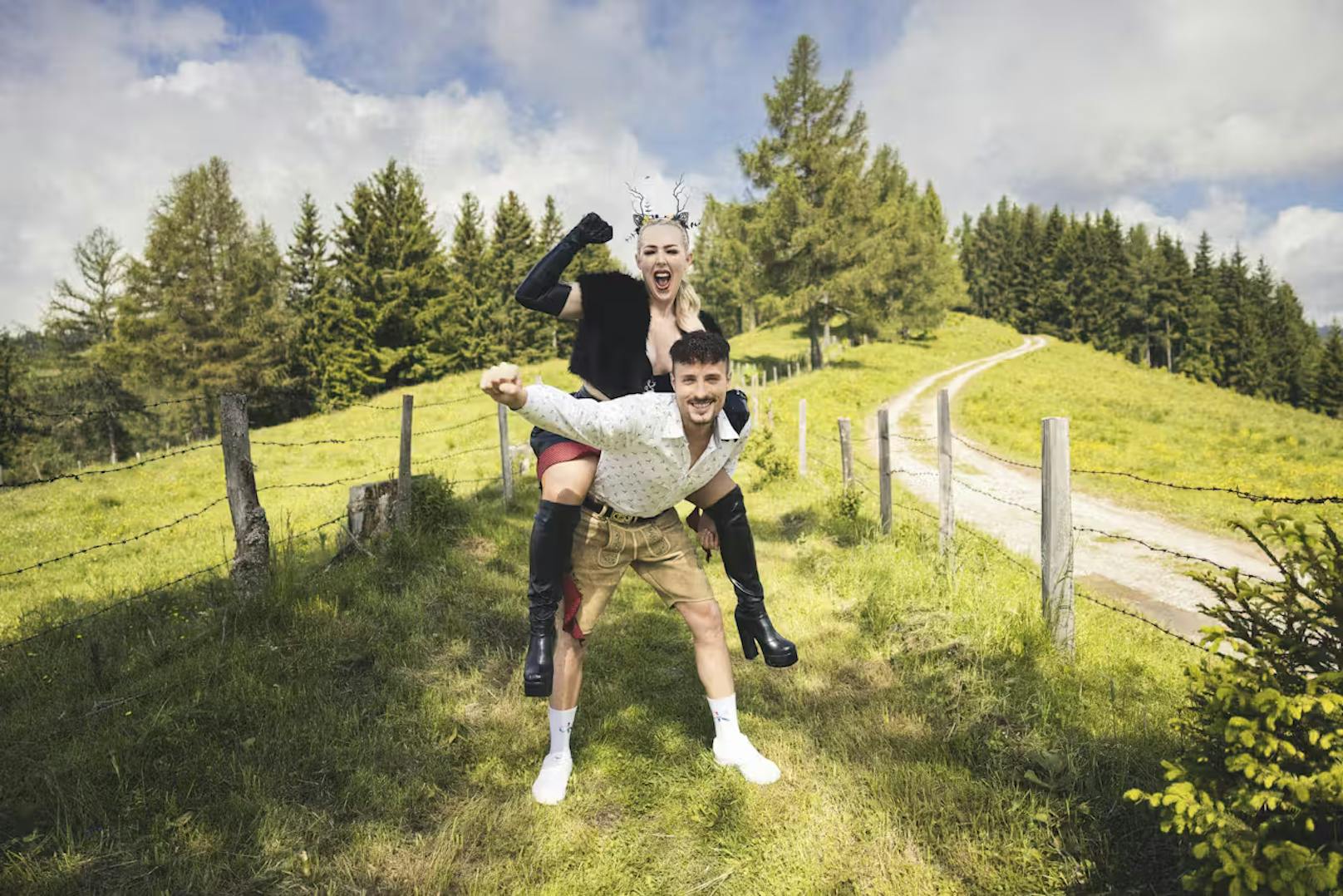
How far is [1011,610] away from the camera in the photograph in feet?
14.5

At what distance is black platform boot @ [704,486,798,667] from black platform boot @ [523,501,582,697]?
70 cm

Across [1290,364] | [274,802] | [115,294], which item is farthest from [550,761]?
[1290,364]

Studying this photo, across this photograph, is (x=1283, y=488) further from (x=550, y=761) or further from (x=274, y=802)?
(x=274, y=802)

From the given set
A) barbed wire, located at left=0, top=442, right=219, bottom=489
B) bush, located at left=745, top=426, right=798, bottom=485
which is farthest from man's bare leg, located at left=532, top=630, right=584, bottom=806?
bush, located at left=745, top=426, right=798, bottom=485

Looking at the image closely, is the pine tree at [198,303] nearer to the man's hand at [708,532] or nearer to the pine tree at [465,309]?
the pine tree at [465,309]

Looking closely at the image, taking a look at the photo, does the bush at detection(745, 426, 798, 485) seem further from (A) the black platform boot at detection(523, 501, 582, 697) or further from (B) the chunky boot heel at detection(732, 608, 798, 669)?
(A) the black platform boot at detection(523, 501, 582, 697)

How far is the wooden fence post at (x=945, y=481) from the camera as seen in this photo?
20.5ft

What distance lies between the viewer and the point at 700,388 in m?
2.62

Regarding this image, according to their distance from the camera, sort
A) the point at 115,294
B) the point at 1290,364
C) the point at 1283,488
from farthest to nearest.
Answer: the point at 1290,364, the point at 115,294, the point at 1283,488

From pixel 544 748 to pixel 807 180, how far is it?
87.1ft

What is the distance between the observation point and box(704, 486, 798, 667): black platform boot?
10.0ft

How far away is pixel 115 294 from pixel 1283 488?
44.7 m

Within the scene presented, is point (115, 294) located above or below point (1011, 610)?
above

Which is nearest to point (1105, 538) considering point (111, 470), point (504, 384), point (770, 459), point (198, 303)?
point (770, 459)
